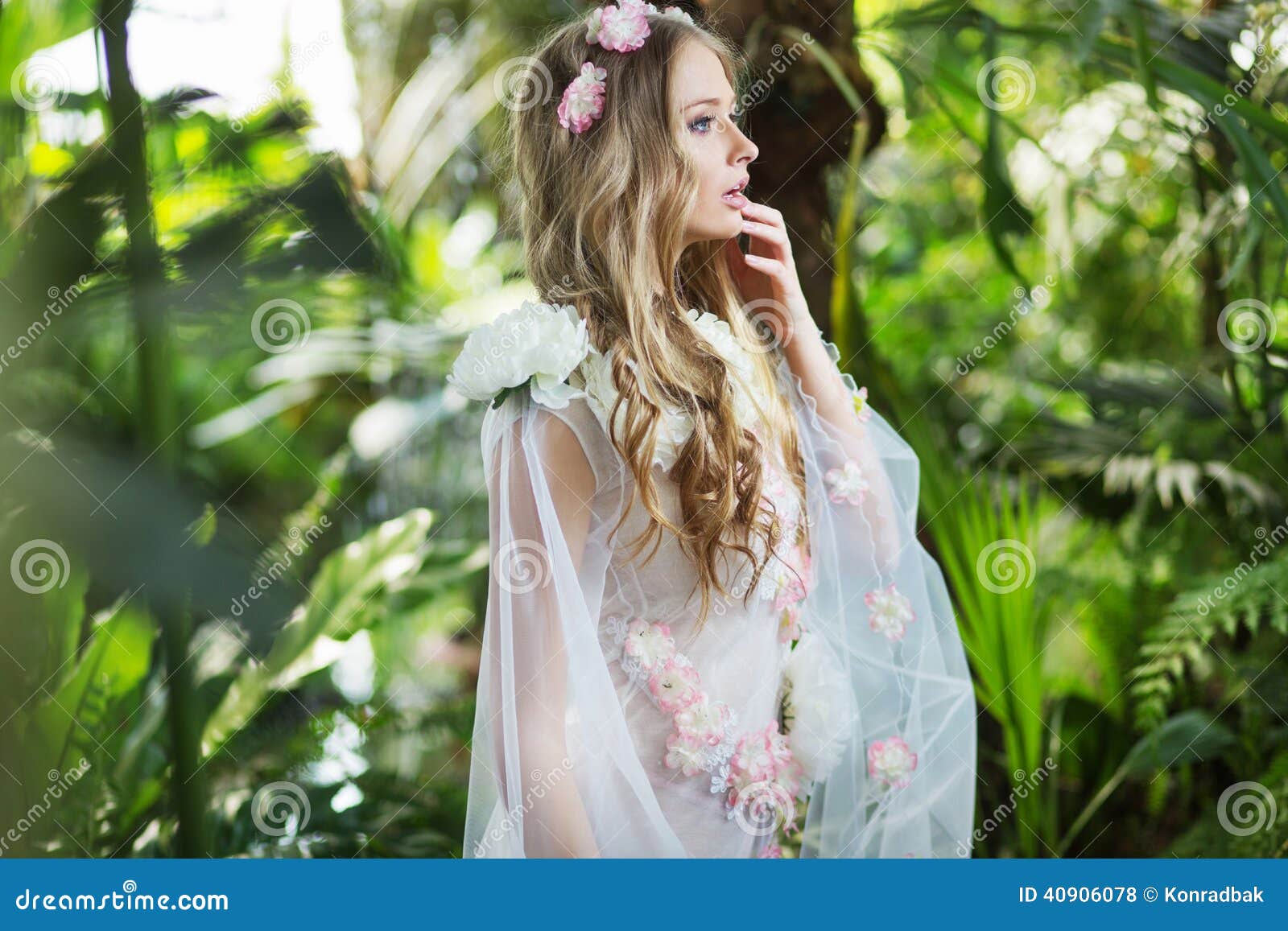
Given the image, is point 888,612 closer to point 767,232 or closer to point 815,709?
point 815,709

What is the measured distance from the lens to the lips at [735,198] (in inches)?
54.4

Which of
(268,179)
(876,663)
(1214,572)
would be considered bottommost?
(1214,572)

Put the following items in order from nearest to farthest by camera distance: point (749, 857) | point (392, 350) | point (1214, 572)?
point (749, 857) < point (1214, 572) < point (392, 350)

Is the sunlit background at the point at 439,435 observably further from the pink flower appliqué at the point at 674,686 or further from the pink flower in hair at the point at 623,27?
the pink flower appliqué at the point at 674,686

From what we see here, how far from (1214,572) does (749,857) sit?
5.03 ft

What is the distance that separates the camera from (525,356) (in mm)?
1240

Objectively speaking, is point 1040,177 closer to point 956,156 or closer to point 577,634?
point 956,156

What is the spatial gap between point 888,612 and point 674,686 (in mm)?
387

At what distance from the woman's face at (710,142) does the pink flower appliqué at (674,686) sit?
57cm

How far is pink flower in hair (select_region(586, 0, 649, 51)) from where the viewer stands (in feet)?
4.42

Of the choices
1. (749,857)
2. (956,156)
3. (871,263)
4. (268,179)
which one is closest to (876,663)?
(749,857)

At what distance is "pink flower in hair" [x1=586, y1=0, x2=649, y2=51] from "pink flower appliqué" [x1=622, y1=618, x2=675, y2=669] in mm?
760

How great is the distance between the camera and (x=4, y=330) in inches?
74.3

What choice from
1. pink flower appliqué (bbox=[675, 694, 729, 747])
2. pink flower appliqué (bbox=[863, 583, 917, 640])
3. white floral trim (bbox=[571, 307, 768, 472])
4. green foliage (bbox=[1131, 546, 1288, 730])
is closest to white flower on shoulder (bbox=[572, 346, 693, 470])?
white floral trim (bbox=[571, 307, 768, 472])
